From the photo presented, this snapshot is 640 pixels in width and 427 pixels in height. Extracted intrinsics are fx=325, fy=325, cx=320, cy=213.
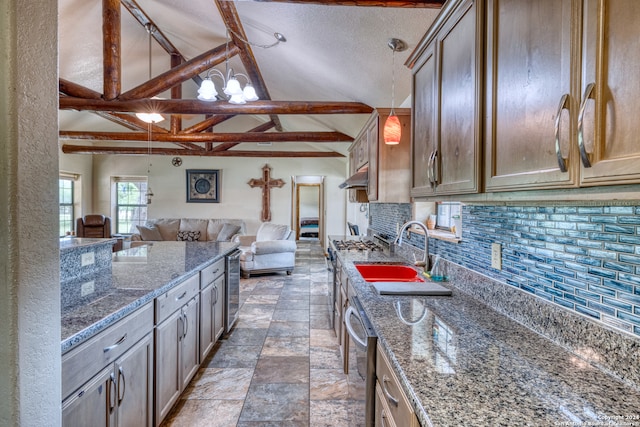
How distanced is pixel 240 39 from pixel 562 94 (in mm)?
3339

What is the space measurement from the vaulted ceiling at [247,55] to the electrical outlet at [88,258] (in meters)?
1.98

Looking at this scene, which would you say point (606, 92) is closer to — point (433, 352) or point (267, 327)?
point (433, 352)

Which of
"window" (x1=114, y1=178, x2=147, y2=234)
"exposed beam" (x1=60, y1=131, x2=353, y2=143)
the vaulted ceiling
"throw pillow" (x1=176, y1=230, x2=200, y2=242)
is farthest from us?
"window" (x1=114, y1=178, x2=147, y2=234)

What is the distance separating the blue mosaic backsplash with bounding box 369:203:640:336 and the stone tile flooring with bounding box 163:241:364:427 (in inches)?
36.2

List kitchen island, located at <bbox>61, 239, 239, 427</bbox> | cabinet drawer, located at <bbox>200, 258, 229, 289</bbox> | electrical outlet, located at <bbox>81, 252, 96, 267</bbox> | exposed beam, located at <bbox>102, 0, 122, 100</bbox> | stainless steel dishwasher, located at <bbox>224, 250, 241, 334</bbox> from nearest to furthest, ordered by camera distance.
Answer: kitchen island, located at <bbox>61, 239, 239, 427</bbox>
electrical outlet, located at <bbox>81, 252, 96, 267</bbox>
cabinet drawer, located at <bbox>200, 258, 229, 289</bbox>
stainless steel dishwasher, located at <bbox>224, 250, 241, 334</bbox>
exposed beam, located at <bbox>102, 0, 122, 100</bbox>

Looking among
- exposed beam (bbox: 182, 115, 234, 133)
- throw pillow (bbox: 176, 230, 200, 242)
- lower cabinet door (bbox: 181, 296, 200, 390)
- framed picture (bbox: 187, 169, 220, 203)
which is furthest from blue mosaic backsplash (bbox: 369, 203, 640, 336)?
framed picture (bbox: 187, 169, 220, 203)

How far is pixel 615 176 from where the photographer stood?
60cm

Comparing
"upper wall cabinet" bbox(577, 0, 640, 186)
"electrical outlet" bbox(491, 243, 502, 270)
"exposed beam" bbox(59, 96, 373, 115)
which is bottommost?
"electrical outlet" bbox(491, 243, 502, 270)

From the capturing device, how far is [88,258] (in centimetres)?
197

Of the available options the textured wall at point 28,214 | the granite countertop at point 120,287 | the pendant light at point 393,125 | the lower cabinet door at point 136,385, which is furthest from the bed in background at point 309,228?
the textured wall at point 28,214

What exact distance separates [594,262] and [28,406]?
5.14 ft

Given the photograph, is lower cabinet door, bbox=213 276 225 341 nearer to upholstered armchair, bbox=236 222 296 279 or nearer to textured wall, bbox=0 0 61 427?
textured wall, bbox=0 0 61 427

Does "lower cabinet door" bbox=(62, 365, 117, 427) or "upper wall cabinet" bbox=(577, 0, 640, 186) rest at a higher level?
"upper wall cabinet" bbox=(577, 0, 640, 186)

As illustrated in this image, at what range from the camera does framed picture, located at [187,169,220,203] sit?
27.5 feet
